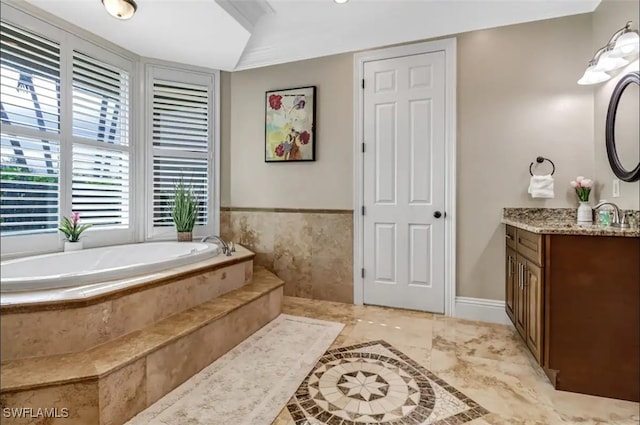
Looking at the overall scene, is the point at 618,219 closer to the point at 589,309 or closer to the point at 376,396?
the point at 589,309

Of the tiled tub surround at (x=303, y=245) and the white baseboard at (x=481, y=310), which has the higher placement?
the tiled tub surround at (x=303, y=245)

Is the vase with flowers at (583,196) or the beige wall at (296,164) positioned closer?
the vase with flowers at (583,196)

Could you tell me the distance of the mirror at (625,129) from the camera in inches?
69.1

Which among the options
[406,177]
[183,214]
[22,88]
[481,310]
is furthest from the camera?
[183,214]

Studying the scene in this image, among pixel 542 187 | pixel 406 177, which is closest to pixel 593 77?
pixel 542 187

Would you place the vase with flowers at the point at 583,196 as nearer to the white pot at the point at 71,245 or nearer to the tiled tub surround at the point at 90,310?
the tiled tub surround at the point at 90,310

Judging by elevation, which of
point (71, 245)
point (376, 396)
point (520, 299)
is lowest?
point (376, 396)

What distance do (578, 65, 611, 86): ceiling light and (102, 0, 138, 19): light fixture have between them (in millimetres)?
2958

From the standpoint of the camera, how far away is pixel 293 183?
10.5 feet

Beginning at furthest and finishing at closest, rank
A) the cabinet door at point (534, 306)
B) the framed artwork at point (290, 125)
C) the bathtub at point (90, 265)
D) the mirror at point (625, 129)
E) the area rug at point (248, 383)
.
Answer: the framed artwork at point (290, 125)
the mirror at point (625, 129)
the cabinet door at point (534, 306)
the area rug at point (248, 383)
the bathtub at point (90, 265)

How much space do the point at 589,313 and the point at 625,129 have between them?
1133mm

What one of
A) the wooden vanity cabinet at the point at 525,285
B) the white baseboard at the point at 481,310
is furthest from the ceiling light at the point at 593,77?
the white baseboard at the point at 481,310

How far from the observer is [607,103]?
210 cm

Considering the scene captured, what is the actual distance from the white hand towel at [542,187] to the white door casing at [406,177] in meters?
0.56
